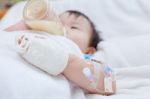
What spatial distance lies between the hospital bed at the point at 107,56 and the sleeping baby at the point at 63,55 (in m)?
0.03

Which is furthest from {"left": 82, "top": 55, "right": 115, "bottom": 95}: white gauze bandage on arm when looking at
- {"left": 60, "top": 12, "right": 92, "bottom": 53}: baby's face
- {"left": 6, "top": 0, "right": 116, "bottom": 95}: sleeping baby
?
{"left": 60, "top": 12, "right": 92, "bottom": 53}: baby's face

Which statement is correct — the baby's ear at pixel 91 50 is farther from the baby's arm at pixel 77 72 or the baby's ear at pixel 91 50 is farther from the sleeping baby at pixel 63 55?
the baby's arm at pixel 77 72

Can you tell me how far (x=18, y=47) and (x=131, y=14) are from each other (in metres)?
0.78

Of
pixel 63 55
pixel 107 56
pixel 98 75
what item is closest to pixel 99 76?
pixel 98 75

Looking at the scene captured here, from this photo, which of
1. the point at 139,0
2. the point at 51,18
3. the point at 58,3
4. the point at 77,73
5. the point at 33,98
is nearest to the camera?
the point at 33,98

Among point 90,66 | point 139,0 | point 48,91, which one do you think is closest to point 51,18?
point 90,66

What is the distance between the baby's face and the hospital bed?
0.23 feet

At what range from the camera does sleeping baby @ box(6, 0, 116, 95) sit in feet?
2.95

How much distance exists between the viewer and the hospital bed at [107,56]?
2.81ft

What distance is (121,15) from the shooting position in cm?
155

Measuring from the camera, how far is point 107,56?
127cm

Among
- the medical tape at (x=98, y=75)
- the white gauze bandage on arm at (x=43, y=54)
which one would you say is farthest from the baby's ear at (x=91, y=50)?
the white gauze bandage on arm at (x=43, y=54)

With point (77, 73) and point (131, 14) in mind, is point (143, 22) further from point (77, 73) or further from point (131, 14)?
point (77, 73)

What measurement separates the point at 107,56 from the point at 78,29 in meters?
0.17
